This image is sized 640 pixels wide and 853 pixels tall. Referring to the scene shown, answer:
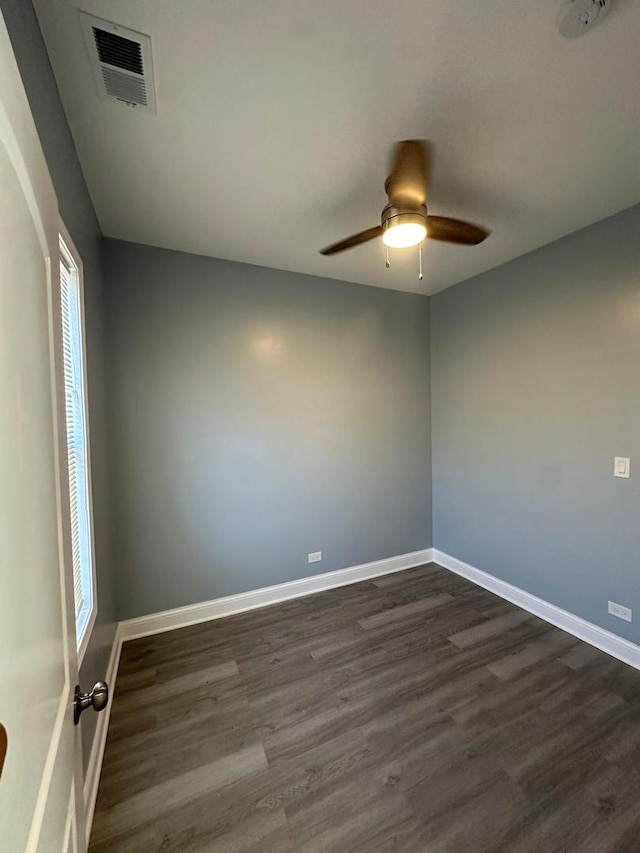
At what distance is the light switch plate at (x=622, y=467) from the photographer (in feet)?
6.97

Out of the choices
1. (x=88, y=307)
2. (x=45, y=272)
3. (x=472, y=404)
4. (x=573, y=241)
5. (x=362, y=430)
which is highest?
(x=573, y=241)

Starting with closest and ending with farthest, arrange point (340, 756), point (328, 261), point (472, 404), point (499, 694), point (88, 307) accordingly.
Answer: point (340, 756), point (88, 307), point (499, 694), point (328, 261), point (472, 404)

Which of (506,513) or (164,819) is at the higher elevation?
(506,513)

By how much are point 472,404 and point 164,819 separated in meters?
3.12

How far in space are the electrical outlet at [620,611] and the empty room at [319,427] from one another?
35mm

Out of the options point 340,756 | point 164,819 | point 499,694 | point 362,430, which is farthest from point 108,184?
point 499,694

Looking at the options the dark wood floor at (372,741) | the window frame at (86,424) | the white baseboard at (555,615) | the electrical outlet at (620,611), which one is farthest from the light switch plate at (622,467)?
the window frame at (86,424)

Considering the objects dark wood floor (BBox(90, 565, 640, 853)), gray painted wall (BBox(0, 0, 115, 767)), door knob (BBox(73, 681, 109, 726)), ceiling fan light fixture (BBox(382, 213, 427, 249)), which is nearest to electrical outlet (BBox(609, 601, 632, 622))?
dark wood floor (BBox(90, 565, 640, 853))

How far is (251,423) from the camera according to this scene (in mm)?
2752

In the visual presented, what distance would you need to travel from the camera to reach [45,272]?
26.5 inches

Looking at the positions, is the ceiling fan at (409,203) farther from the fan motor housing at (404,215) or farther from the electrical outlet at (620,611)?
the electrical outlet at (620,611)

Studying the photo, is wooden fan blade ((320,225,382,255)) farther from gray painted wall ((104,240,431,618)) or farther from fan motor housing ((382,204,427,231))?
gray painted wall ((104,240,431,618))

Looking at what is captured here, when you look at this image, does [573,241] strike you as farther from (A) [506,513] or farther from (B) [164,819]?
(B) [164,819]

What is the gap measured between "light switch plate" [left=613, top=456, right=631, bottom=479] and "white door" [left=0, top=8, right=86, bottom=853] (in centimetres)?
277
